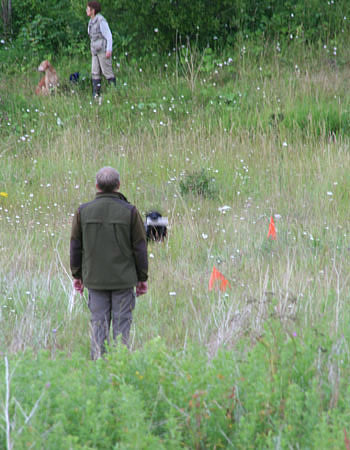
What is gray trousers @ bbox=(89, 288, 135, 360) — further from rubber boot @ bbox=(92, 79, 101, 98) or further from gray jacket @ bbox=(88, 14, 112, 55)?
rubber boot @ bbox=(92, 79, 101, 98)

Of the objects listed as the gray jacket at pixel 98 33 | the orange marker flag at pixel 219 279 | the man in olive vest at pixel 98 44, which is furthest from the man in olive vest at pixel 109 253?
the gray jacket at pixel 98 33

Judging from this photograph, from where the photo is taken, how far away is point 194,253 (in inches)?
236

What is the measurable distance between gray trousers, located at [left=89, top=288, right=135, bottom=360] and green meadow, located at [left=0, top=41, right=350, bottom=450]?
0.61ft

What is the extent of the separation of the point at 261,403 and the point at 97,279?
4.92ft

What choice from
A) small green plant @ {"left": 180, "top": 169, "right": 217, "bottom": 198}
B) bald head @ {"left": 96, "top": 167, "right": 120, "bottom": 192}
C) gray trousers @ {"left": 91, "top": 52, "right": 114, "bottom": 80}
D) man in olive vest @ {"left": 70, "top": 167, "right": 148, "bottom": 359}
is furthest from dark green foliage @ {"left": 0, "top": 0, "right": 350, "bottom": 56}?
man in olive vest @ {"left": 70, "top": 167, "right": 148, "bottom": 359}

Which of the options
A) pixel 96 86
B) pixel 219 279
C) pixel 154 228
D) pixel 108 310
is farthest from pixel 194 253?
pixel 96 86

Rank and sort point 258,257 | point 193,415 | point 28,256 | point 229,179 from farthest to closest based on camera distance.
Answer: point 229,179 < point 28,256 < point 258,257 < point 193,415

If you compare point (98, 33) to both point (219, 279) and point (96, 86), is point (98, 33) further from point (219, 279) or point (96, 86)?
point (219, 279)

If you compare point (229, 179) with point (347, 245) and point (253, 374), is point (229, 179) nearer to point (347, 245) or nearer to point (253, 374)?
point (347, 245)

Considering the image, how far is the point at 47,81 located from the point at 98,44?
4.75 feet

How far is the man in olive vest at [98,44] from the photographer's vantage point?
11.7m

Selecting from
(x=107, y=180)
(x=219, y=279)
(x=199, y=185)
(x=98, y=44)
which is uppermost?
(x=98, y=44)

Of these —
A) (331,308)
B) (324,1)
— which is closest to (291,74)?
(324,1)

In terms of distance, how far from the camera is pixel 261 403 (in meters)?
2.92
